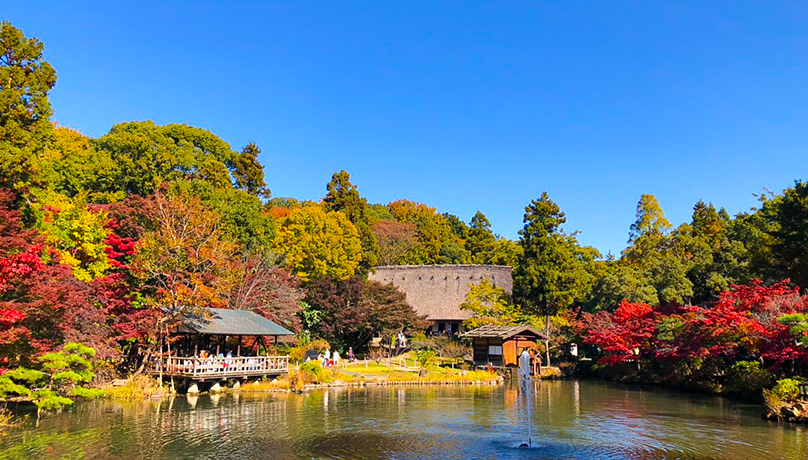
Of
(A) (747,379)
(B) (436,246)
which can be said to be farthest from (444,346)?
(B) (436,246)

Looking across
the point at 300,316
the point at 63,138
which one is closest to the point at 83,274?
the point at 300,316

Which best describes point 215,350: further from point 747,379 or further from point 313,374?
point 747,379

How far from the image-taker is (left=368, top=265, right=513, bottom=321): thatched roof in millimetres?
51156

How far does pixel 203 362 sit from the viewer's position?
2556cm

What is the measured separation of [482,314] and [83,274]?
28.3 metres

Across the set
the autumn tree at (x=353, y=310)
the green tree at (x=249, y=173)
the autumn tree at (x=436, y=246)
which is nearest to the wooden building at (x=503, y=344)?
the autumn tree at (x=353, y=310)

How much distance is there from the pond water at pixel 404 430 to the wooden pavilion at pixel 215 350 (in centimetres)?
170

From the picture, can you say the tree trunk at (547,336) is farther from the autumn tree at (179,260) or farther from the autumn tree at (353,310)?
the autumn tree at (179,260)

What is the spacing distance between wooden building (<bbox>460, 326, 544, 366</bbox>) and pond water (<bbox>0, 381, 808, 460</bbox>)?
1164 centimetres

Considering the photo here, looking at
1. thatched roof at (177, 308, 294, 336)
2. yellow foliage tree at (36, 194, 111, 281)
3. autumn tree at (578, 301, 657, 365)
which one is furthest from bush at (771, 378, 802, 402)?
yellow foliage tree at (36, 194, 111, 281)

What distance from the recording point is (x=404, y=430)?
665 inches

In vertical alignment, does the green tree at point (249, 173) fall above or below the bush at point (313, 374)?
above

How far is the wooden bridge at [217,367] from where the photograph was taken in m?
25.1

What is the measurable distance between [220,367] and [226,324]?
7.04 ft
